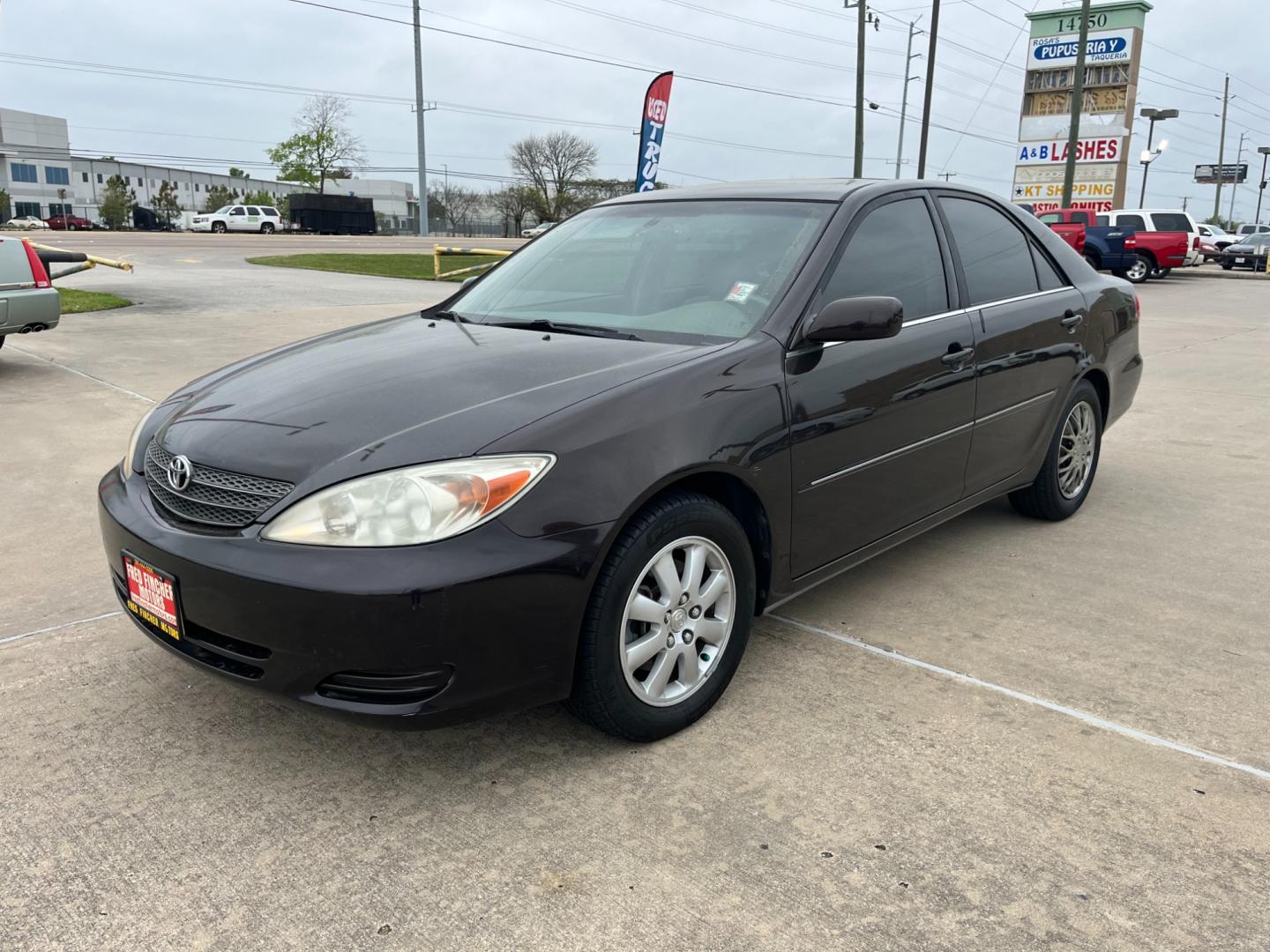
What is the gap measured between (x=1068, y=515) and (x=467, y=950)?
3.89 meters

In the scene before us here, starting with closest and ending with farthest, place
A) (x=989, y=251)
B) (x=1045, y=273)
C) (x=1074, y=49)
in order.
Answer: (x=989, y=251)
(x=1045, y=273)
(x=1074, y=49)

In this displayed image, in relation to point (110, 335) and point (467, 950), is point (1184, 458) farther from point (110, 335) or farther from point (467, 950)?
point (110, 335)

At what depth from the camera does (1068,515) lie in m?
4.93

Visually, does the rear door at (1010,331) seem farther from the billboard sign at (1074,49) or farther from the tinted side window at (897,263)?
the billboard sign at (1074,49)

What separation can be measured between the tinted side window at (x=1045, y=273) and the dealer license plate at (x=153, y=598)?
3.73 meters

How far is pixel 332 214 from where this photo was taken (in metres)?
51.4

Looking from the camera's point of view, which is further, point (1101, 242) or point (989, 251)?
point (1101, 242)

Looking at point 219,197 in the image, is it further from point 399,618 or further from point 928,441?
point 399,618

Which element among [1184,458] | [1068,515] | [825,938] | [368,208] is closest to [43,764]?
[825,938]

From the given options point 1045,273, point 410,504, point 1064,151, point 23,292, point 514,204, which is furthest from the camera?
point 514,204

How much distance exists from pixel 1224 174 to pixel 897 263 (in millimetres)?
89160

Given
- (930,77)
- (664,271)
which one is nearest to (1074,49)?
(930,77)

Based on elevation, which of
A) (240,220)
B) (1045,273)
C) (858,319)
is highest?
(240,220)

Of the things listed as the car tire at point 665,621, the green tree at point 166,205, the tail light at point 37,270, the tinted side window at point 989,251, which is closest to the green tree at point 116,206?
the green tree at point 166,205
